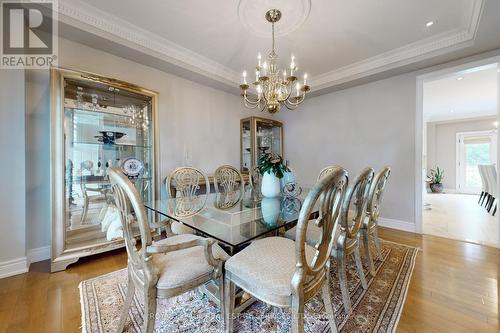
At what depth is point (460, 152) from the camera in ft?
22.5

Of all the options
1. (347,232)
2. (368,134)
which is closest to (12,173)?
(347,232)

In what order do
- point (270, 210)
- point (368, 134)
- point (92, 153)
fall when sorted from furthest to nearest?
point (368, 134)
point (92, 153)
point (270, 210)

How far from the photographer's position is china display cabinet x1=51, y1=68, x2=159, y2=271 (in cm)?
189

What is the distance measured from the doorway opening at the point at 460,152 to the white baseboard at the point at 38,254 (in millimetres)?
4732

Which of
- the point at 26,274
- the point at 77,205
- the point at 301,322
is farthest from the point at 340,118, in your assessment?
the point at 26,274

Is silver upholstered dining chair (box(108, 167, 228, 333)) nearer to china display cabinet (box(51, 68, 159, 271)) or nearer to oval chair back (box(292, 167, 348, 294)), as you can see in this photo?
oval chair back (box(292, 167, 348, 294))

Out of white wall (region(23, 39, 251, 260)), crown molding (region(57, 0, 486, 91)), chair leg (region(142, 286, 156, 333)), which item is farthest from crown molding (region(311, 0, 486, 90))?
chair leg (region(142, 286, 156, 333))

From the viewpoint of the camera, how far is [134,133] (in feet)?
8.62

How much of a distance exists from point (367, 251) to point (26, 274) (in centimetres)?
317

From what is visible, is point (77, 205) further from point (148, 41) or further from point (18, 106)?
point (148, 41)

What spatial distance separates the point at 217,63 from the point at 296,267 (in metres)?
3.04

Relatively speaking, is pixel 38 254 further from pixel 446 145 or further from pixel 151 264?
pixel 446 145

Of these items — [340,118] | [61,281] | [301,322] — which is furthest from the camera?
[340,118]

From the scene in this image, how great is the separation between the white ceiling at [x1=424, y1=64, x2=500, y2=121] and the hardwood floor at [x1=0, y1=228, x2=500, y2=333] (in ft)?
7.94
